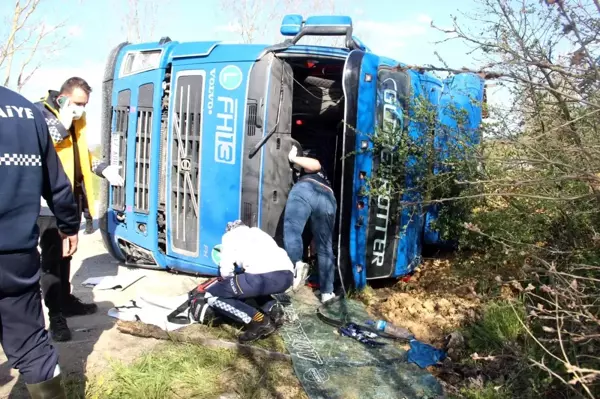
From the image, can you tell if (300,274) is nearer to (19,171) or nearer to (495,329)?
(495,329)

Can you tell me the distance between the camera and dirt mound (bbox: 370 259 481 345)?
14.3 ft

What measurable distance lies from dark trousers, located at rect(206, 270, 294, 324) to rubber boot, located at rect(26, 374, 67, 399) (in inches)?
63.8

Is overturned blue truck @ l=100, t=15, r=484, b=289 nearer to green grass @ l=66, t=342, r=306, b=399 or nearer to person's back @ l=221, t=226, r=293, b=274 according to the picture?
person's back @ l=221, t=226, r=293, b=274

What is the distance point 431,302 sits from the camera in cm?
479

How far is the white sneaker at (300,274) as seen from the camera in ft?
16.3

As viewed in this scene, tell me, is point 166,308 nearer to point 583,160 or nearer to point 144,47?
point 144,47

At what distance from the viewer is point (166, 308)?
453cm

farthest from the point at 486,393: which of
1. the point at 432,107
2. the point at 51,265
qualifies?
the point at 51,265

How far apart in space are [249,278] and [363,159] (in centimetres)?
165

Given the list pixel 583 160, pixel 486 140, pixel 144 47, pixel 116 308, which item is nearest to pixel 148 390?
pixel 116 308

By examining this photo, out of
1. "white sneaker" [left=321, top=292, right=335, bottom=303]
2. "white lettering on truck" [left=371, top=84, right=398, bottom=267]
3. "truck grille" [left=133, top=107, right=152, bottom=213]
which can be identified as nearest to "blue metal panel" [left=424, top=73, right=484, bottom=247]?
"white lettering on truck" [left=371, top=84, right=398, bottom=267]

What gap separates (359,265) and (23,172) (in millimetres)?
3241

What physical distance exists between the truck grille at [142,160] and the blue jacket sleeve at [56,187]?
2705mm

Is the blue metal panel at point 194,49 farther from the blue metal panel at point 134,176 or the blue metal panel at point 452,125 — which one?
the blue metal panel at point 452,125
